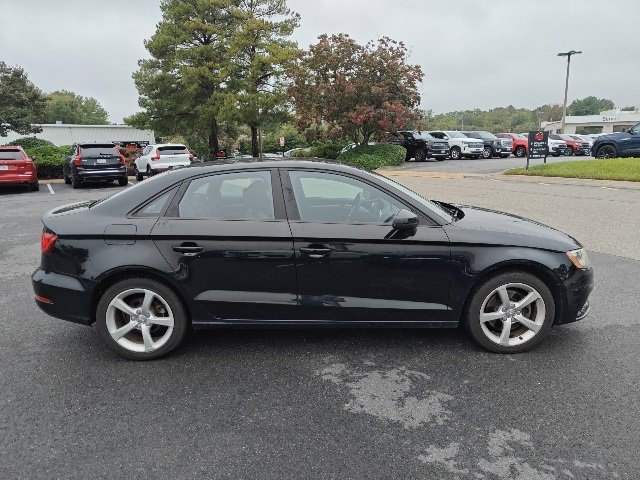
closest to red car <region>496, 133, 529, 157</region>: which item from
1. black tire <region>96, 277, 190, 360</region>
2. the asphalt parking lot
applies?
the asphalt parking lot

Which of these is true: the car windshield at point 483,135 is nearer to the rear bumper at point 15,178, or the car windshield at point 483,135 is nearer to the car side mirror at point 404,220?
the rear bumper at point 15,178

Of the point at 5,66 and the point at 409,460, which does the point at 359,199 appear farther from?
the point at 5,66

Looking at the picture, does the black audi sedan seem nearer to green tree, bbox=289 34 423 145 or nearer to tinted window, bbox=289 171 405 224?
tinted window, bbox=289 171 405 224

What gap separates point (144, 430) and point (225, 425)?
46 cm

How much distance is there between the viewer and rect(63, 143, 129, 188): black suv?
54.5 feet

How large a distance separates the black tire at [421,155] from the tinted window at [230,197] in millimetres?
24997

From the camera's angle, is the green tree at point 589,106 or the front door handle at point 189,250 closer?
the front door handle at point 189,250

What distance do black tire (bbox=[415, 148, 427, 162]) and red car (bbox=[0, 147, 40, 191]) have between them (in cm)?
1922

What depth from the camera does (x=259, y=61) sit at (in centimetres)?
2811

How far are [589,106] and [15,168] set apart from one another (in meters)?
163

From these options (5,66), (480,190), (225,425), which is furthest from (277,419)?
(5,66)

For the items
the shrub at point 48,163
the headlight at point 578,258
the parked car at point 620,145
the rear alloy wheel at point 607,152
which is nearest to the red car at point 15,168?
the shrub at point 48,163

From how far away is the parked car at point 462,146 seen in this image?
28.5 metres

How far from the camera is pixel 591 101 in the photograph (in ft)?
489
